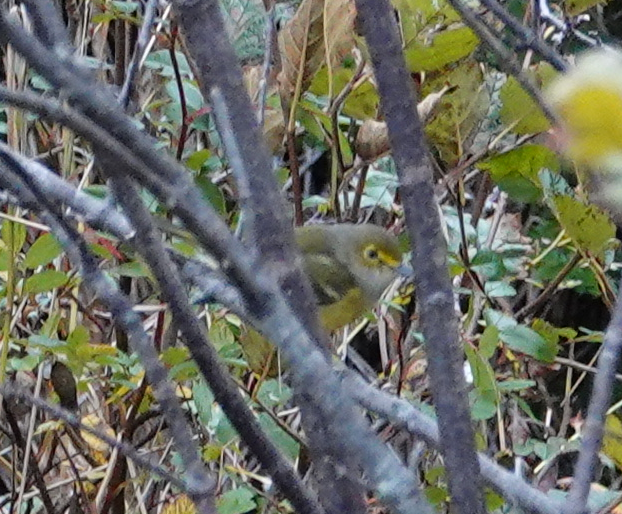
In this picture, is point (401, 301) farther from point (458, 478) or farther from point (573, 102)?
point (573, 102)

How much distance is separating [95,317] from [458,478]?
167 centimetres

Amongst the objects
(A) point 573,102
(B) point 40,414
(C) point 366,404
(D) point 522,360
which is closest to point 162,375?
(A) point 573,102

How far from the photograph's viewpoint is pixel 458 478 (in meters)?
0.57

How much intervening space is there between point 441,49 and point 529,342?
1.59ft

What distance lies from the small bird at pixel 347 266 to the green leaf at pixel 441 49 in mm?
642

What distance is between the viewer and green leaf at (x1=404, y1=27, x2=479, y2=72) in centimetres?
145

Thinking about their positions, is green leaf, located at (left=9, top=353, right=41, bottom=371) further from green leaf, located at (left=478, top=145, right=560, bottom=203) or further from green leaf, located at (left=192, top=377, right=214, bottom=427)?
green leaf, located at (left=478, top=145, right=560, bottom=203)

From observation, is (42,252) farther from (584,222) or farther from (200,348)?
(200,348)

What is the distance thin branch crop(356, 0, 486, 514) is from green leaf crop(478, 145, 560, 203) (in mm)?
1099

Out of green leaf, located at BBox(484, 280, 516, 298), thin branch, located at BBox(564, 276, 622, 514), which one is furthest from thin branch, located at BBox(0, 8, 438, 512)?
green leaf, located at BBox(484, 280, 516, 298)

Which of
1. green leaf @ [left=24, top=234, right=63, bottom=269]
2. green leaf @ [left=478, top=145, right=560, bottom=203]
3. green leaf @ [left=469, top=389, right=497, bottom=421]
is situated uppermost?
green leaf @ [left=24, top=234, right=63, bottom=269]

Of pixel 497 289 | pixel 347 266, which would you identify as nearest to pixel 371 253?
pixel 347 266

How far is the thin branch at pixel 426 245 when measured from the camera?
22.4 inches

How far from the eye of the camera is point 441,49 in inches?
57.6
